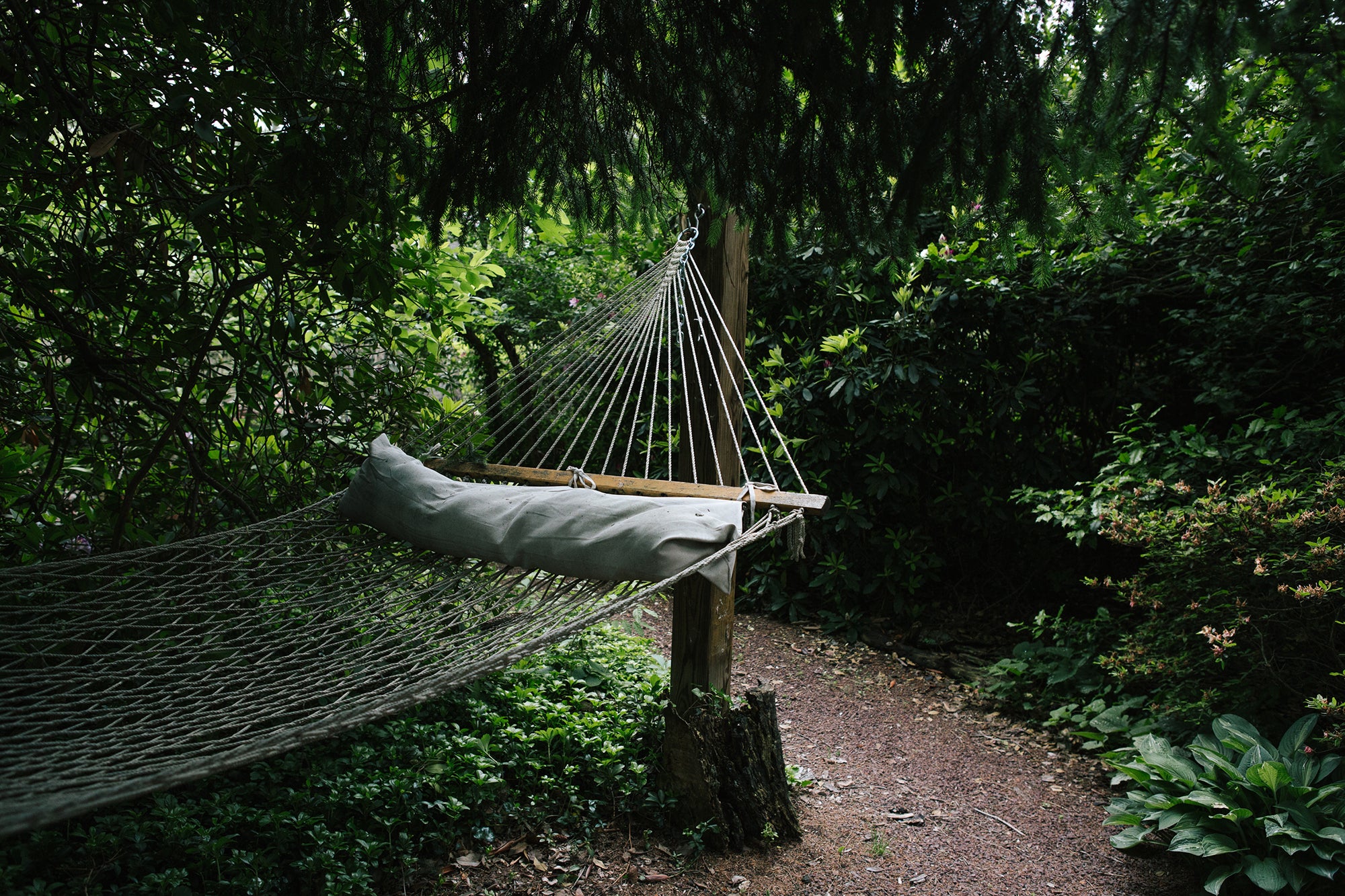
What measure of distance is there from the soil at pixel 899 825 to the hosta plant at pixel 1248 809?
0.47 feet

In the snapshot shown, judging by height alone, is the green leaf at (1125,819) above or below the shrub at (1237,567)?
below

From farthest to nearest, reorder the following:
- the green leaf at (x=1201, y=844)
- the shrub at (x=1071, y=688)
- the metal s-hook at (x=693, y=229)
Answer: the shrub at (x=1071, y=688) → the metal s-hook at (x=693, y=229) → the green leaf at (x=1201, y=844)

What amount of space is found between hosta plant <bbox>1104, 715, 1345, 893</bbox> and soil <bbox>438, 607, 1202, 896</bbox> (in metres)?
0.14

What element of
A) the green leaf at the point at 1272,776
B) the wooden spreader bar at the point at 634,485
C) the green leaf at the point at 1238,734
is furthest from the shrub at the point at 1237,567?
the wooden spreader bar at the point at 634,485

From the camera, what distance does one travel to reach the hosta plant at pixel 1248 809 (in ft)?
5.40

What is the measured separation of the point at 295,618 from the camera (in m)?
1.51

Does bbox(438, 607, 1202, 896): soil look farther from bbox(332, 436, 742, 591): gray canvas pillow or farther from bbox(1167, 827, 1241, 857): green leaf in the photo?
bbox(332, 436, 742, 591): gray canvas pillow

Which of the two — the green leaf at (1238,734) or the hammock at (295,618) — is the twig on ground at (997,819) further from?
the hammock at (295,618)

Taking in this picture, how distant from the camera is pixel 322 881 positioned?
1.50 metres

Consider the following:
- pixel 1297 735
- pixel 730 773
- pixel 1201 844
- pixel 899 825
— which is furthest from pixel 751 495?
pixel 1297 735

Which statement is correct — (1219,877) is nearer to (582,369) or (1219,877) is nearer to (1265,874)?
(1265,874)

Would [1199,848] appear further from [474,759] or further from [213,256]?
[213,256]

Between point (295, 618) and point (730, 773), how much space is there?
1.07 metres

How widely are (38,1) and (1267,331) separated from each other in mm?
3296
